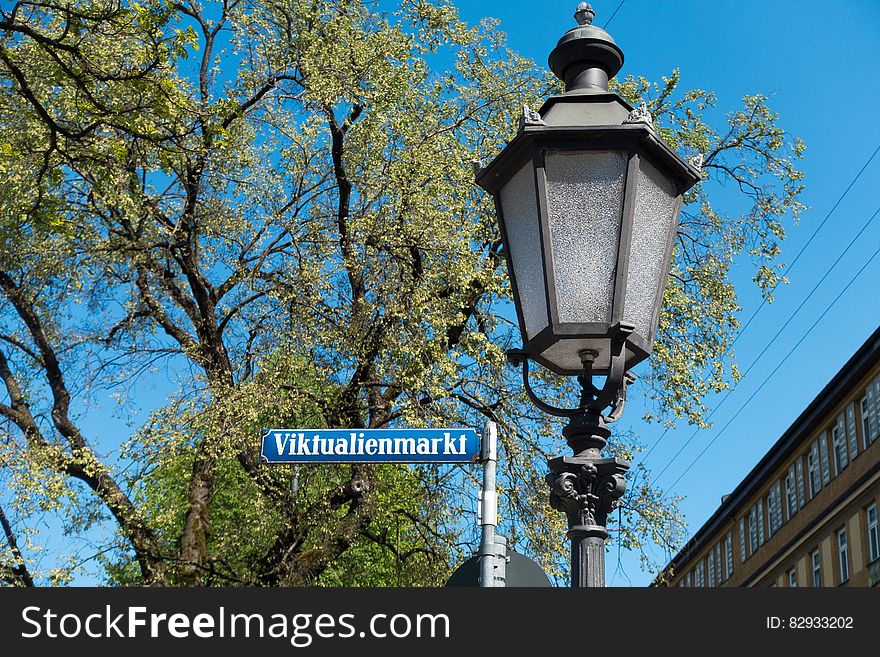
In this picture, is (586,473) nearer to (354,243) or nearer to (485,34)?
(354,243)

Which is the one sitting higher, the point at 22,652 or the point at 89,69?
the point at 89,69

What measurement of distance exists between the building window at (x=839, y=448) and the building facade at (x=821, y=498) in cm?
4

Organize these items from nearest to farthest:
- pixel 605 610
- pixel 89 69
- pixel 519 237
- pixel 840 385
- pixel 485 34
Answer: pixel 605 610 < pixel 519 237 < pixel 89 69 < pixel 485 34 < pixel 840 385

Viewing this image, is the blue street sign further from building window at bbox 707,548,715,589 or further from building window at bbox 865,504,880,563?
building window at bbox 707,548,715,589

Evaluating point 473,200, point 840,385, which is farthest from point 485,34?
point 840,385

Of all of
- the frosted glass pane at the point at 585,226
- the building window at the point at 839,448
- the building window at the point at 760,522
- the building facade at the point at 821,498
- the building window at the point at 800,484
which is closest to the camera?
the frosted glass pane at the point at 585,226

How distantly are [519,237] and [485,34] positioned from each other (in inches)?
569

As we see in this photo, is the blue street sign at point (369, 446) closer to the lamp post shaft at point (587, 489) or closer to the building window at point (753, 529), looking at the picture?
the lamp post shaft at point (587, 489)

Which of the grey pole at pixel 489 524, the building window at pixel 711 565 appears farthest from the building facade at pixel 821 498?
the grey pole at pixel 489 524

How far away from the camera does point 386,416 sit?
15.7m

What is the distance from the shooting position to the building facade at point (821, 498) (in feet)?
131

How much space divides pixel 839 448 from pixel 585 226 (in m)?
43.2

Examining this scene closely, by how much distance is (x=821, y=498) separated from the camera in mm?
45688

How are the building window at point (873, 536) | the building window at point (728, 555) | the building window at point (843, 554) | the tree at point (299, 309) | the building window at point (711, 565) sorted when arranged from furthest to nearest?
1. the building window at point (711, 565)
2. the building window at point (728, 555)
3. the building window at point (843, 554)
4. the building window at point (873, 536)
5. the tree at point (299, 309)
